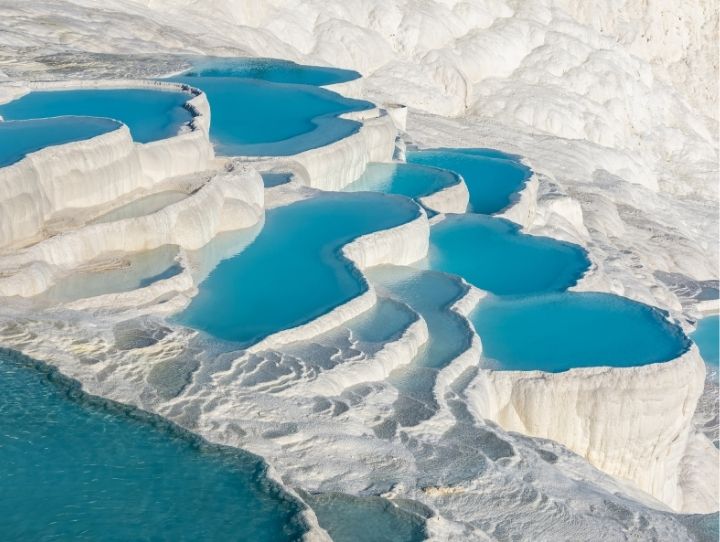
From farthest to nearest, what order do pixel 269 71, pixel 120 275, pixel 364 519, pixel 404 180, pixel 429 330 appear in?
pixel 269 71
pixel 404 180
pixel 429 330
pixel 120 275
pixel 364 519

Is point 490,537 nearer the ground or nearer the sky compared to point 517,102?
nearer the sky

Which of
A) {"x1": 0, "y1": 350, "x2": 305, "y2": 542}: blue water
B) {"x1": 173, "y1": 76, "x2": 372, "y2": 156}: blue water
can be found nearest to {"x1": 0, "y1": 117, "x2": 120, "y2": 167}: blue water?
{"x1": 173, "y1": 76, "x2": 372, "y2": 156}: blue water

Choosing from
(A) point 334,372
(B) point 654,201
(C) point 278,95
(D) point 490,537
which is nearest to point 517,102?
(B) point 654,201

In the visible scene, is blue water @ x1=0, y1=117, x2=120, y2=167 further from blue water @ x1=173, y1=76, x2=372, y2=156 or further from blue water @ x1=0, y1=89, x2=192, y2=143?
blue water @ x1=173, y1=76, x2=372, y2=156

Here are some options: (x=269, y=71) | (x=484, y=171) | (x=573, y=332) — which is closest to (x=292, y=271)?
(x=573, y=332)

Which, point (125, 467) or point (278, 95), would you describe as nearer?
point (125, 467)

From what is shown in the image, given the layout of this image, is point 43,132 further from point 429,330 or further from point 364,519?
point 364,519

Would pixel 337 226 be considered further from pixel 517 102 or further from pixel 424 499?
pixel 517 102

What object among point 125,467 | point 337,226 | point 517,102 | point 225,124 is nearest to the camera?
point 125,467
